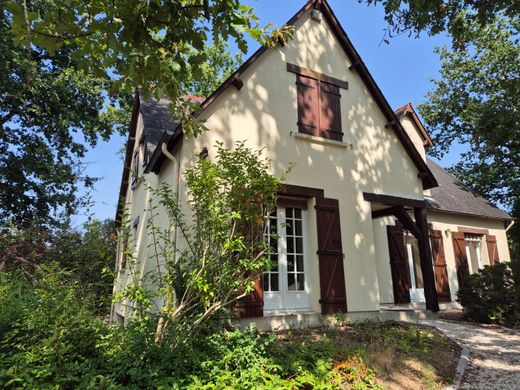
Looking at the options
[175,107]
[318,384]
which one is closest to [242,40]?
[175,107]

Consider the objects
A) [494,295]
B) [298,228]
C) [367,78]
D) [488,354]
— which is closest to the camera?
[488,354]

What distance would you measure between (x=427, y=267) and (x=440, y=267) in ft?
11.7

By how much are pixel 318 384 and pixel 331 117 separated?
6254 millimetres

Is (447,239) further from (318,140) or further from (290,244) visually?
(290,244)

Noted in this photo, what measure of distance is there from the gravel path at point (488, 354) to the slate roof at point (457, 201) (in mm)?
5182

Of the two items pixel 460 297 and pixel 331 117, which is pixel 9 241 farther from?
pixel 460 297

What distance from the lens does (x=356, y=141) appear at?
8.98 metres

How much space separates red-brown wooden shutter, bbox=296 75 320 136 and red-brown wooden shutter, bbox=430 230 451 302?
6.45m

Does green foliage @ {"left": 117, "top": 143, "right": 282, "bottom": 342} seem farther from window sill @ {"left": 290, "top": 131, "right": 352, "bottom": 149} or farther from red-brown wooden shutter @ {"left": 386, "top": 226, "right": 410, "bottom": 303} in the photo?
red-brown wooden shutter @ {"left": 386, "top": 226, "right": 410, "bottom": 303}

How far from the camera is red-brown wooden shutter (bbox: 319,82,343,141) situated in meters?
8.58

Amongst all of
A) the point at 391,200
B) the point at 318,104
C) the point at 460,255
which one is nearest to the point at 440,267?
the point at 460,255

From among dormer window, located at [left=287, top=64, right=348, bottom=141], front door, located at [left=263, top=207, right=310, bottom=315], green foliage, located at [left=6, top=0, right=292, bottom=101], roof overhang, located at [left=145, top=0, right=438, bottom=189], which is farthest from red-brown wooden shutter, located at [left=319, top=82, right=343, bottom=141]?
green foliage, located at [left=6, top=0, right=292, bottom=101]

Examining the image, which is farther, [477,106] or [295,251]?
[477,106]

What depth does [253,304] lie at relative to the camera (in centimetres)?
667
